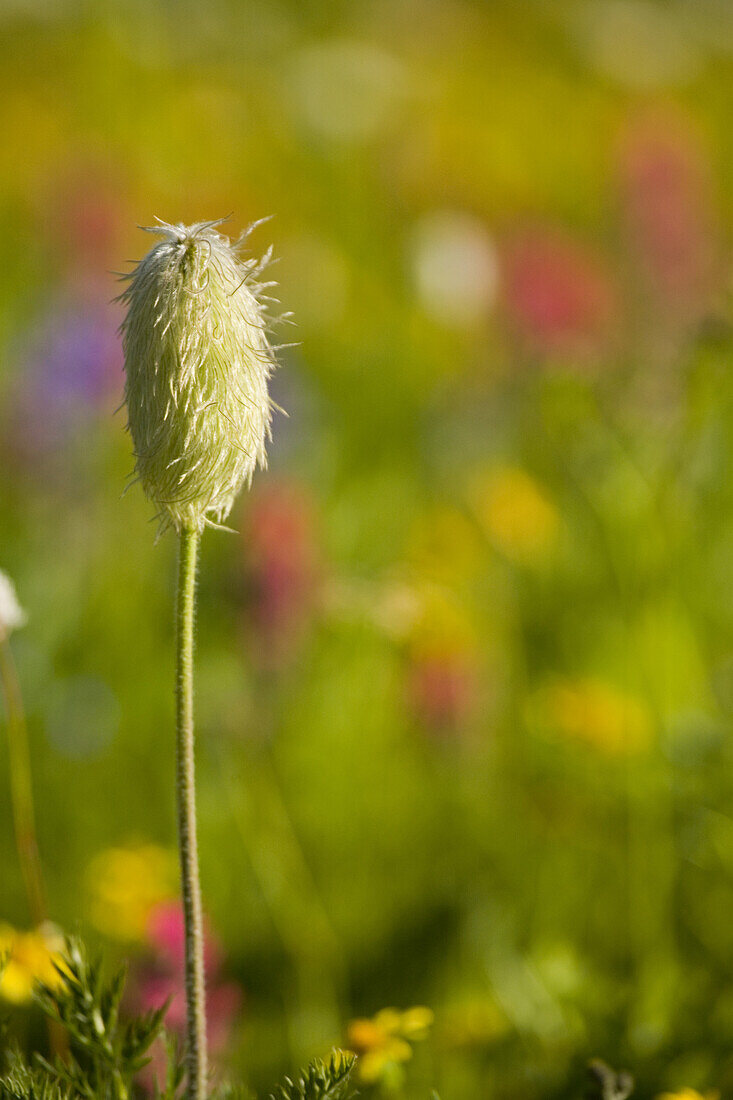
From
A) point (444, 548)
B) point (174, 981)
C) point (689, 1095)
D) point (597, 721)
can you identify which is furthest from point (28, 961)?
point (444, 548)

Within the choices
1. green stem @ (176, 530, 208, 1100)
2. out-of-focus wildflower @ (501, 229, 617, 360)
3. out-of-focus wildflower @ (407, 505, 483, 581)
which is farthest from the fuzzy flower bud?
out-of-focus wildflower @ (501, 229, 617, 360)

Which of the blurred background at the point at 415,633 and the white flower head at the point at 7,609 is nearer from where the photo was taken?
the white flower head at the point at 7,609

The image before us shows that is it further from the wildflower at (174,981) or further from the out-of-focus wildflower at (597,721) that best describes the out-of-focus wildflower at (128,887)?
the out-of-focus wildflower at (597,721)

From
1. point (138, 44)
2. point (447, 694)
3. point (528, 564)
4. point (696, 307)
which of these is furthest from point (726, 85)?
point (447, 694)

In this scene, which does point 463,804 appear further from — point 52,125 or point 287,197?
point 52,125

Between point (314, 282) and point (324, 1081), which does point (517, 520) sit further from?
point (324, 1081)

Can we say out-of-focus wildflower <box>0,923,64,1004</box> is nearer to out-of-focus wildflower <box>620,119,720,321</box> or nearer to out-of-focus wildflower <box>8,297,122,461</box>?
out-of-focus wildflower <box>8,297,122,461</box>

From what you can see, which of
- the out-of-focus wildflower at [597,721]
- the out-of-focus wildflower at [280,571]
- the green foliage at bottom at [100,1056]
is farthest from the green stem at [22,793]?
the out-of-focus wildflower at [597,721]
